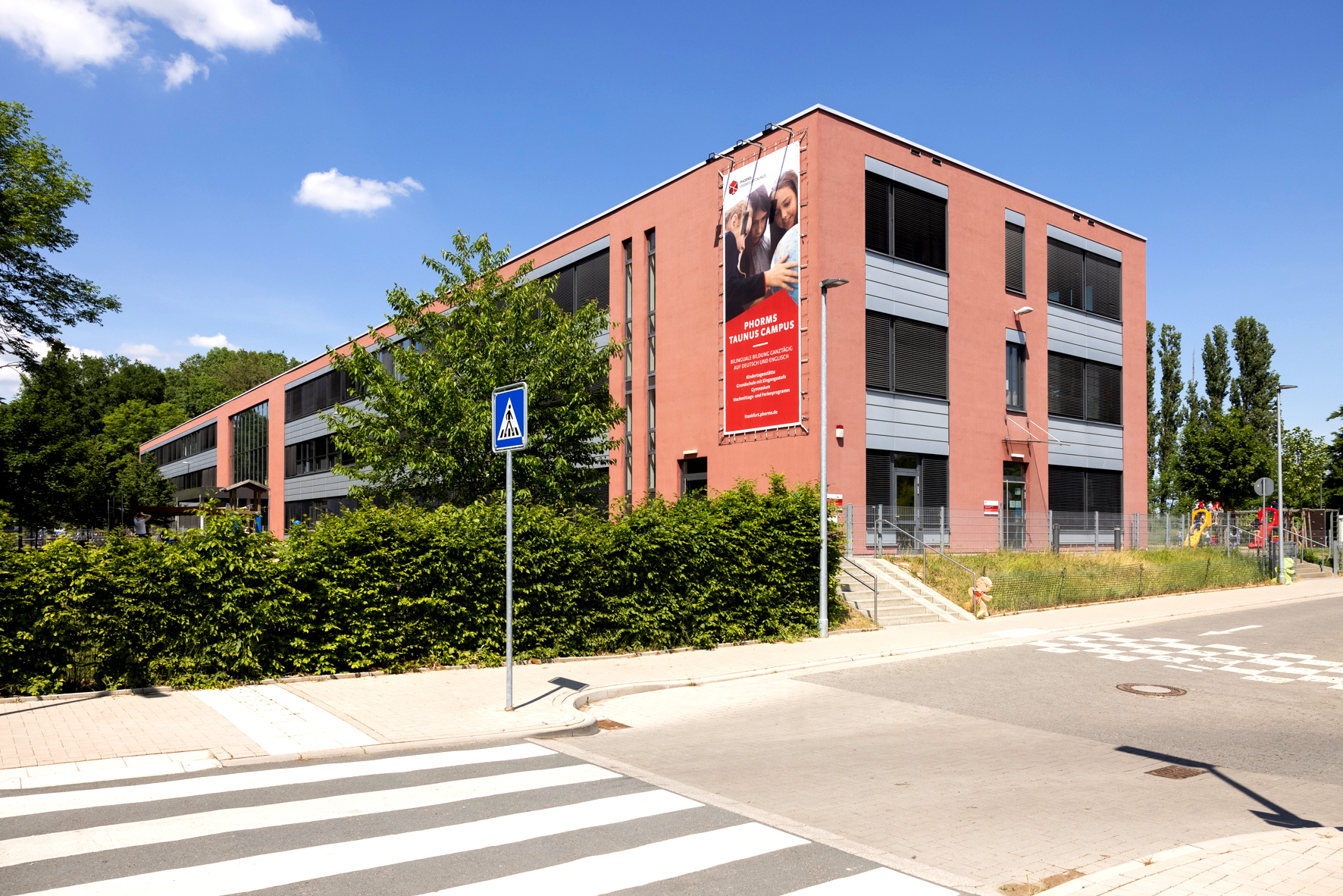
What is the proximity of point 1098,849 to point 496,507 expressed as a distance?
911cm

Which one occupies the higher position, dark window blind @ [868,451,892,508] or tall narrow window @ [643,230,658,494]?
tall narrow window @ [643,230,658,494]

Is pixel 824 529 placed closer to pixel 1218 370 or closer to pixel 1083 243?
pixel 1083 243

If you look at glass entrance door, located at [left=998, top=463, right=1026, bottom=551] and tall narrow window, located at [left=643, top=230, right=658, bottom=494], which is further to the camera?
A: tall narrow window, located at [left=643, top=230, right=658, bottom=494]

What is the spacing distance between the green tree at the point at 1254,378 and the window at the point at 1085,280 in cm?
3882

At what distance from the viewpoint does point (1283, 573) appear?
31.8m

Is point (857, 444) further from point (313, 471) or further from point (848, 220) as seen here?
point (313, 471)

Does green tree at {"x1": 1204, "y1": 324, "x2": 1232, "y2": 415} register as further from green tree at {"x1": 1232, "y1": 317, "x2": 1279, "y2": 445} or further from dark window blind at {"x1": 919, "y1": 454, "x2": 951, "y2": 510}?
dark window blind at {"x1": 919, "y1": 454, "x2": 951, "y2": 510}

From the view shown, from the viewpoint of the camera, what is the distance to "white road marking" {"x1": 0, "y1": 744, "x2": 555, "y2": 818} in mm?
6398

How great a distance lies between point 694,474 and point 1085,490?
14.5 metres

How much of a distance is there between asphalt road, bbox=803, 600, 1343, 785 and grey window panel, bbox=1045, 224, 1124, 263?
17.1 m

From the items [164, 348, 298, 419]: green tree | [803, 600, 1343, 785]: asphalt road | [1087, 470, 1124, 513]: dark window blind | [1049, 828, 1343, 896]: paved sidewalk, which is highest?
[164, 348, 298, 419]: green tree

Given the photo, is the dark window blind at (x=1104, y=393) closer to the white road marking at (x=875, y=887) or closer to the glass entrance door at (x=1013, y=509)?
the glass entrance door at (x=1013, y=509)

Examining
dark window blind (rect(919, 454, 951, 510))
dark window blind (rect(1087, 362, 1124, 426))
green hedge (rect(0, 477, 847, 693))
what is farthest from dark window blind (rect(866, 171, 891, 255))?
green hedge (rect(0, 477, 847, 693))

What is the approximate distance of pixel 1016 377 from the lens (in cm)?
2966
